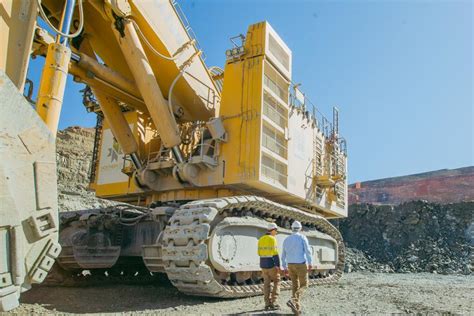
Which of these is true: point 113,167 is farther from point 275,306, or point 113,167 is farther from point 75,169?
point 75,169

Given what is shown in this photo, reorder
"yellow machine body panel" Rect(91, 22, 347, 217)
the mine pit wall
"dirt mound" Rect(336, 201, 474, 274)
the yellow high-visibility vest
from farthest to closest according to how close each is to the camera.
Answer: the mine pit wall, "dirt mound" Rect(336, 201, 474, 274), "yellow machine body panel" Rect(91, 22, 347, 217), the yellow high-visibility vest

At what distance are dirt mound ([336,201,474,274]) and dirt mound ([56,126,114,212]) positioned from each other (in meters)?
13.8

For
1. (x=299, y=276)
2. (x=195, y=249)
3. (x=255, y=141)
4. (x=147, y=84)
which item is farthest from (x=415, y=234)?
(x=195, y=249)

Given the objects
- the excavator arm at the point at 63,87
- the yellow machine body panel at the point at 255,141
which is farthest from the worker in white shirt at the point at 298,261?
the excavator arm at the point at 63,87

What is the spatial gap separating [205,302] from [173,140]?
2807 millimetres

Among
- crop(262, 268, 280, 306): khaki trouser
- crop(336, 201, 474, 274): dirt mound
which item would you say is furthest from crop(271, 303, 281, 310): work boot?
crop(336, 201, 474, 274): dirt mound

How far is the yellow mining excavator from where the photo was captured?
6629 mm

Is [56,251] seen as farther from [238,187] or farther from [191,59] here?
[191,59]

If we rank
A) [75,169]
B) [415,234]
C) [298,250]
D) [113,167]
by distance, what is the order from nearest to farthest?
[298,250], [113,167], [415,234], [75,169]

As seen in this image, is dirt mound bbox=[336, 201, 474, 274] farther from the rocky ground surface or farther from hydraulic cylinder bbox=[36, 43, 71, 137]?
hydraulic cylinder bbox=[36, 43, 71, 137]

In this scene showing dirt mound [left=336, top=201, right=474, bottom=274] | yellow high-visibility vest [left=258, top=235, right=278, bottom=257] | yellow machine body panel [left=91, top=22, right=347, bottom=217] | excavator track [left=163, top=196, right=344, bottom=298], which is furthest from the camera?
dirt mound [left=336, top=201, right=474, bottom=274]

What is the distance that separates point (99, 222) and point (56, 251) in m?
4.39

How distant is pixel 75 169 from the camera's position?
29203 millimetres

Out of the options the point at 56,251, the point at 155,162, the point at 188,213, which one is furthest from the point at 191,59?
the point at 56,251
